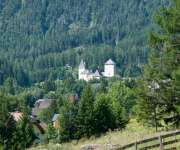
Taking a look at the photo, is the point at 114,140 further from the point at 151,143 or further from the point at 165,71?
the point at 165,71

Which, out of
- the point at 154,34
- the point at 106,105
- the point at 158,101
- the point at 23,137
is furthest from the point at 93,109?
the point at 154,34

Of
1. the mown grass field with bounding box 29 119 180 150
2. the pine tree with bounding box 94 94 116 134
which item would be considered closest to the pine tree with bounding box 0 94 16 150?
the pine tree with bounding box 94 94 116 134

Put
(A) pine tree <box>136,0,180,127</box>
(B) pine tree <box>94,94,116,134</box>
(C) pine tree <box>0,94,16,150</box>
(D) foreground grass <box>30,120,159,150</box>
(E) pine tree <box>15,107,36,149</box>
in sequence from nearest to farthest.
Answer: (D) foreground grass <box>30,120,159,150</box>
(A) pine tree <box>136,0,180,127</box>
(E) pine tree <box>15,107,36,149</box>
(B) pine tree <box>94,94,116,134</box>
(C) pine tree <box>0,94,16,150</box>

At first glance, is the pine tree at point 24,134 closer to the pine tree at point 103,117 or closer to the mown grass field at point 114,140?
the pine tree at point 103,117

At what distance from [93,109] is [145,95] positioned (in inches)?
639

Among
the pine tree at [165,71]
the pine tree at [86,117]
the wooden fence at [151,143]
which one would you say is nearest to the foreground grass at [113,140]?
the pine tree at [165,71]

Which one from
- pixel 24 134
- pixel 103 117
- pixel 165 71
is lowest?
pixel 24 134

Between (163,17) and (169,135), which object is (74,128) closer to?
(163,17)

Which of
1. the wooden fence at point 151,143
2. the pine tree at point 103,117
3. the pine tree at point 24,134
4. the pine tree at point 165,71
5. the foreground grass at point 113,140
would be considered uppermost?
the pine tree at point 165,71

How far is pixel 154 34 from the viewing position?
35250 mm

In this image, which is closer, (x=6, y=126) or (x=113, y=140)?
(x=113, y=140)

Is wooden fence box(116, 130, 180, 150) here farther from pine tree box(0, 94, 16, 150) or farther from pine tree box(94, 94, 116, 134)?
pine tree box(0, 94, 16, 150)

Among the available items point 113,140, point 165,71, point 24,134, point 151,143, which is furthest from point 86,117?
point 151,143

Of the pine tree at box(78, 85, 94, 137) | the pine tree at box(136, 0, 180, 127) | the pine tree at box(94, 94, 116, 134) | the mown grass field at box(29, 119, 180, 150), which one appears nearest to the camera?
the mown grass field at box(29, 119, 180, 150)
